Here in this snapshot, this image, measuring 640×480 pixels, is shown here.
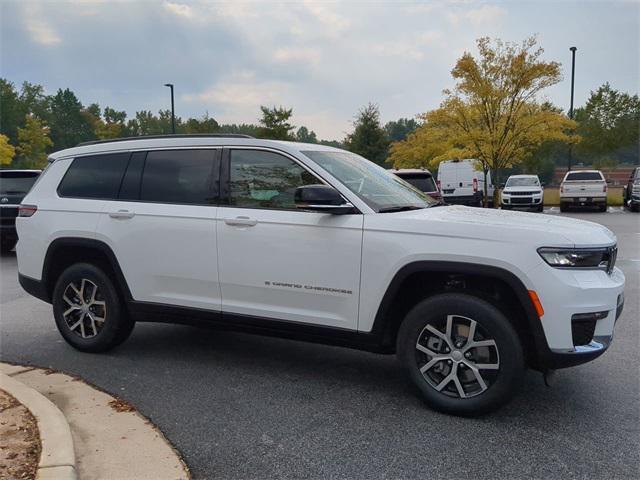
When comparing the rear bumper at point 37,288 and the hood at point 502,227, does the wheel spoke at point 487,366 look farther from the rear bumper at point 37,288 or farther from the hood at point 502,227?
the rear bumper at point 37,288

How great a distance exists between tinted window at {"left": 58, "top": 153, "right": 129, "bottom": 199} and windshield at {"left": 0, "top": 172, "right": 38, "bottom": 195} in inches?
309

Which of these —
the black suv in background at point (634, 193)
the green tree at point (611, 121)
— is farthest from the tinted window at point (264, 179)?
the green tree at point (611, 121)

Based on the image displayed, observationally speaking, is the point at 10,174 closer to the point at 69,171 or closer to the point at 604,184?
the point at 69,171

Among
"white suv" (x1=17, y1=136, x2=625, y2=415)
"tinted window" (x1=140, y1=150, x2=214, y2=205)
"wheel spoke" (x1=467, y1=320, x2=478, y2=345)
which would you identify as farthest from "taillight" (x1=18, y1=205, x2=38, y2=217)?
"wheel spoke" (x1=467, y1=320, x2=478, y2=345)

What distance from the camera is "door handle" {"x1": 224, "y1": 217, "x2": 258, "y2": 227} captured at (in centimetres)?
412

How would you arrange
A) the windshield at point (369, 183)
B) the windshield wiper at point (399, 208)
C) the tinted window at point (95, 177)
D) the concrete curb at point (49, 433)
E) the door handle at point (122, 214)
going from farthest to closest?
the tinted window at point (95, 177)
the door handle at point (122, 214)
the windshield at point (369, 183)
the windshield wiper at point (399, 208)
the concrete curb at point (49, 433)

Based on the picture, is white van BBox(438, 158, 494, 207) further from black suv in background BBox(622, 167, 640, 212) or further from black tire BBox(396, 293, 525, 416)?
black tire BBox(396, 293, 525, 416)

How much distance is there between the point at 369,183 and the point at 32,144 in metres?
63.4

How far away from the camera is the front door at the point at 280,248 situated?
3807 mm

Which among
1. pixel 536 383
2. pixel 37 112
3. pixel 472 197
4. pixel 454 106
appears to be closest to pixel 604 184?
pixel 472 197

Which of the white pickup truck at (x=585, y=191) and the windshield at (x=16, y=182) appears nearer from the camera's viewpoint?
the windshield at (x=16, y=182)

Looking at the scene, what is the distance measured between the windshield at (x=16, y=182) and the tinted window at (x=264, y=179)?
9420mm

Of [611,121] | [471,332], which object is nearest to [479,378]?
[471,332]

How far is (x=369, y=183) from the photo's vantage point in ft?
14.1
